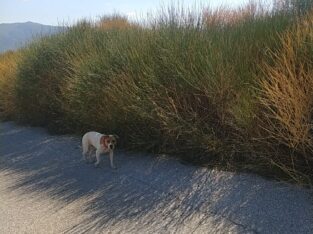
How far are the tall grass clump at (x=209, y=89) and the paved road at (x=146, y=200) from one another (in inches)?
12.6

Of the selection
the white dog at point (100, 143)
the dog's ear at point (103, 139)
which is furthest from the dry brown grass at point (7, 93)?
the dog's ear at point (103, 139)

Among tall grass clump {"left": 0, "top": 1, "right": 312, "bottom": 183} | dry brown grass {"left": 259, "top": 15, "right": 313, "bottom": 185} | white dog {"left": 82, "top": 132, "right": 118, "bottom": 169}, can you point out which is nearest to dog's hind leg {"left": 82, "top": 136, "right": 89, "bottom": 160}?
white dog {"left": 82, "top": 132, "right": 118, "bottom": 169}

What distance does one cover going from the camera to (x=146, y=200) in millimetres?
6195

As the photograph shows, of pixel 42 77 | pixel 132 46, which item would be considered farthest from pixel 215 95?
pixel 42 77

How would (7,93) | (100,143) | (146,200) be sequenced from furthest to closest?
(7,93), (100,143), (146,200)

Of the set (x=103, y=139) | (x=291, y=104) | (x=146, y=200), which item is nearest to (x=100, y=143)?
(x=103, y=139)

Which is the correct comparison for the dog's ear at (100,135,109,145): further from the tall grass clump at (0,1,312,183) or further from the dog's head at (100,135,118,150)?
the tall grass clump at (0,1,312,183)

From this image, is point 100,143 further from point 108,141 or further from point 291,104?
point 291,104

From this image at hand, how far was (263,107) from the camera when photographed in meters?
6.12

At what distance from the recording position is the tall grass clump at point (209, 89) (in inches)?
230

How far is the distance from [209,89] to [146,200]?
165 centimetres

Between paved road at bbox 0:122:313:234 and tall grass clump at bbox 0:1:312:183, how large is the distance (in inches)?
12.6

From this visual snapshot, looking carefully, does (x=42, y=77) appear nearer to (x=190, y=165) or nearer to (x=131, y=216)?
(x=190, y=165)

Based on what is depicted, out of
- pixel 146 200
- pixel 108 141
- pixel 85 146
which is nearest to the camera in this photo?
pixel 146 200
